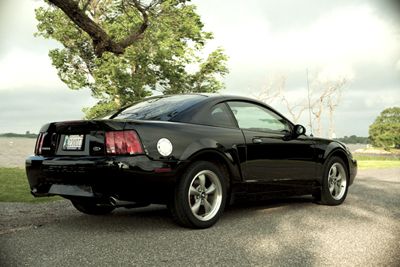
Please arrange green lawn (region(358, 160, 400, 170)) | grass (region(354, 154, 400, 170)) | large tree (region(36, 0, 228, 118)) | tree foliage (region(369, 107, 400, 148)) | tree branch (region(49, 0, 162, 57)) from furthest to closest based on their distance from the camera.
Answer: tree foliage (region(369, 107, 400, 148)) < large tree (region(36, 0, 228, 118)) < grass (region(354, 154, 400, 170)) < green lawn (region(358, 160, 400, 170)) < tree branch (region(49, 0, 162, 57))

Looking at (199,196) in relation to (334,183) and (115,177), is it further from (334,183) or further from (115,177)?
(334,183)

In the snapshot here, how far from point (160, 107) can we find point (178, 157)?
3.03ft

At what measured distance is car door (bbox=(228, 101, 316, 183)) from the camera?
17.6 ft

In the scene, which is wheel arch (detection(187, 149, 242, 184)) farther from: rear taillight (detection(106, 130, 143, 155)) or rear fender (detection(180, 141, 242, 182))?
rear taillight (detection(106, 130, 143, 155))

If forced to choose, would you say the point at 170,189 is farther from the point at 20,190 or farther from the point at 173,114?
the point at 20,190

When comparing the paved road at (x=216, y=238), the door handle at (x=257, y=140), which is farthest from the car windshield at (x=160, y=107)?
the paved road at (x=216, y=238)

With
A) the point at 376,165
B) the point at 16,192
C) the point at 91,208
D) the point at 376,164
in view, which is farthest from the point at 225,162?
the point at 376,164

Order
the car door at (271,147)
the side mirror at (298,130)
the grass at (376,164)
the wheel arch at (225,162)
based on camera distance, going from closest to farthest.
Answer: the wheel arch at (225,162), the car door at (271,147), the side mirror at (298,130), the grass at (376,164)

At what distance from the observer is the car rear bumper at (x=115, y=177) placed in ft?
14.1

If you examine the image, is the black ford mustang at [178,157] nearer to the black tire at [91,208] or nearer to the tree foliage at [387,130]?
the black tire at [91,208]

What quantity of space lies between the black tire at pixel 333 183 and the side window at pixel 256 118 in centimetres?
99

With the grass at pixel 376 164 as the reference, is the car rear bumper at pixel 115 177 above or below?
above

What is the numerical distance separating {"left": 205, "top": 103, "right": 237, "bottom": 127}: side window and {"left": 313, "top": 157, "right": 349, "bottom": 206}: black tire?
74.4 inches

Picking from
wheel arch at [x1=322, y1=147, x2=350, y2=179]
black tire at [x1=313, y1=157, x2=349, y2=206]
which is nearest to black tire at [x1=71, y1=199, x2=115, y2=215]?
black tire at [x1=313, y1=157, x2=349, y2=206]
